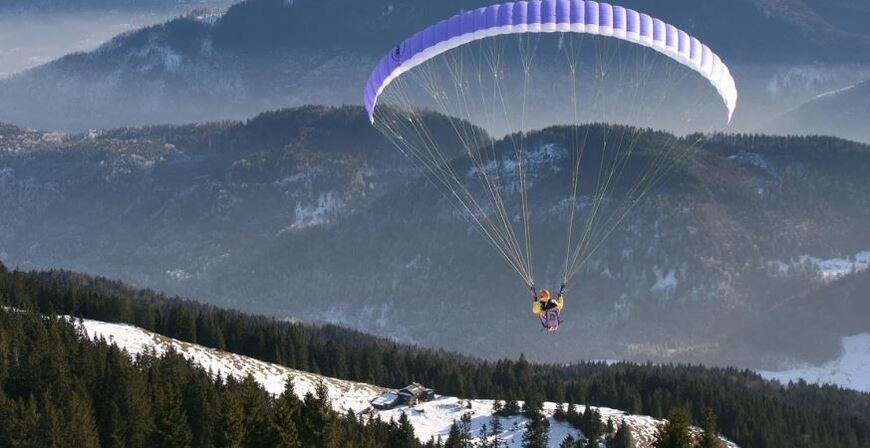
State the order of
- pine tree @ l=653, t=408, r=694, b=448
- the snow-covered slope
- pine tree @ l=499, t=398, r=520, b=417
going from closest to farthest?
pine tree @ l=653, t=408, r=694, b=448, the snow-covered slope, pine tree @ l=499, t=398, r=520, b=417

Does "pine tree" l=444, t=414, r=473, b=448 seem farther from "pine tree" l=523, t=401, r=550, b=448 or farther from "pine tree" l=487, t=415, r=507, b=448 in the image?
"pine tree" l=523, t=401, r=550, b=448

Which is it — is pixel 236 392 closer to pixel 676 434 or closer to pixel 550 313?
pixel 550 313

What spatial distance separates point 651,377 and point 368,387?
131 ft

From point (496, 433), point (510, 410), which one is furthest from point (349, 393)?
point (496, 433)

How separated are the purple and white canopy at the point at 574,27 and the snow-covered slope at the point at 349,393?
4989 cm

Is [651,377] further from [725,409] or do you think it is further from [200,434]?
[200,434]

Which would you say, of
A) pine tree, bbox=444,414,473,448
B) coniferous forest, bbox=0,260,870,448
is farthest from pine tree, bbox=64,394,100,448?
pine tree, bbox=444,414,473,448

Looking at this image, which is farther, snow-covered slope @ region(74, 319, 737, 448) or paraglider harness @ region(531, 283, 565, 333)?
snow-covered slope @ region(74, 319, 737, 448)

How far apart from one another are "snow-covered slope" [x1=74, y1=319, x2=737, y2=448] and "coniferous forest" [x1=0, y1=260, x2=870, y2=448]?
10.0 feet

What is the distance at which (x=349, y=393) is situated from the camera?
161 meters

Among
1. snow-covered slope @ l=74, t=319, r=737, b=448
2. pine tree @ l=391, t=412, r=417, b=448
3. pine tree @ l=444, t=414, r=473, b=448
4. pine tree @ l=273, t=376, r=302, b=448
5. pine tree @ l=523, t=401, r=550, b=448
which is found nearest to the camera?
pine tree @ l=273, t=376, r=302, b=448

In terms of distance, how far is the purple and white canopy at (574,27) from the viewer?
10088 centimetres

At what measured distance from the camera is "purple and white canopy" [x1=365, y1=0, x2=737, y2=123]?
10088 centimetres

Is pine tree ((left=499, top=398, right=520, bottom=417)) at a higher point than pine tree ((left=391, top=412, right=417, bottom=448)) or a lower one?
higher
